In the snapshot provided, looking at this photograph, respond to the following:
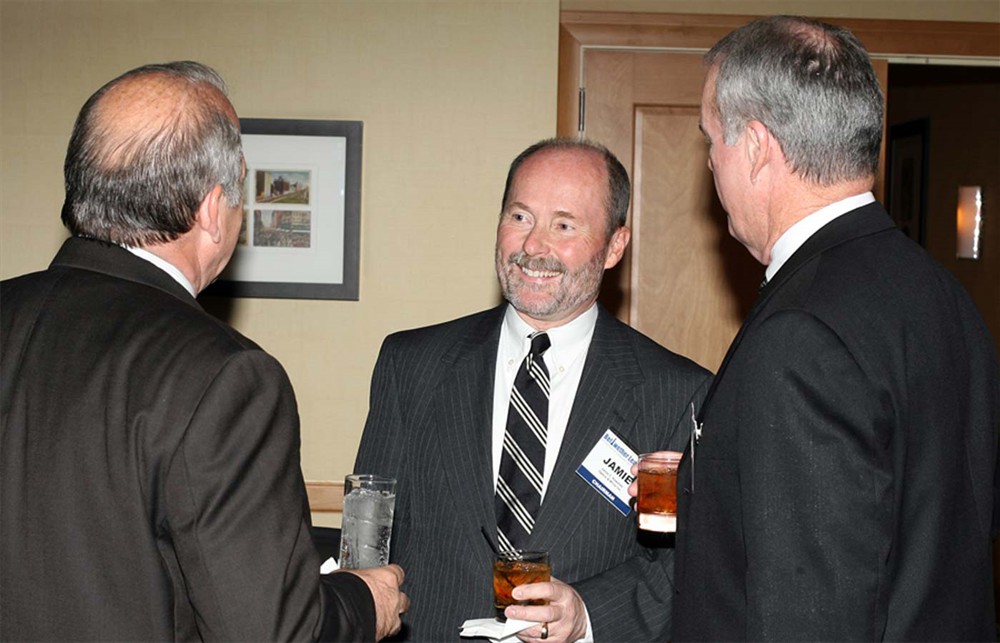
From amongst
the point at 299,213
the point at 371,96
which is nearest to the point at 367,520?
the point at 299,213

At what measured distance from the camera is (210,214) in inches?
63.4

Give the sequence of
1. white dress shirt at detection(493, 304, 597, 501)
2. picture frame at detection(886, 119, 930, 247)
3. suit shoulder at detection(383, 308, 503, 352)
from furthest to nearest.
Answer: picture frame at detection(886, 119, 930, 247), suit shoulder at detection(383, 308, 503, 352), white dress shirt at detection(493, 304, 597, 501)

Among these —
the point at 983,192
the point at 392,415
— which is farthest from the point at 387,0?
the point at 983,192

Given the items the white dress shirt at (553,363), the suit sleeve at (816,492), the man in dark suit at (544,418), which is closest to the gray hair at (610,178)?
the man in dark suit at (544,418)

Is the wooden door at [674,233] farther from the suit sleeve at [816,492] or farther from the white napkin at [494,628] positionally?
the suit sleeve at [816,492]

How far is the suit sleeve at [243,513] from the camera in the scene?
1438 millimetres

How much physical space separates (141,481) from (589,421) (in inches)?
43.9

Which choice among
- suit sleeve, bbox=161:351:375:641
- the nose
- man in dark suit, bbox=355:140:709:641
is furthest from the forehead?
suit sleeve, bbox=161:351:375:641

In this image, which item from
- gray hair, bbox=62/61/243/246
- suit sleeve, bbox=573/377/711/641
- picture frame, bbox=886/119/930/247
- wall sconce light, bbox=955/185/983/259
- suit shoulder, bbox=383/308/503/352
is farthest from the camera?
picture frame, bbox=886/119/930/247

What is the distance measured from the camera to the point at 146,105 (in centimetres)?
157

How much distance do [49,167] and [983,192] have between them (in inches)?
230

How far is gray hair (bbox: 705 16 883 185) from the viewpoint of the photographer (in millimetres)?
1607

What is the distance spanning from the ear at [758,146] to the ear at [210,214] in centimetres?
82

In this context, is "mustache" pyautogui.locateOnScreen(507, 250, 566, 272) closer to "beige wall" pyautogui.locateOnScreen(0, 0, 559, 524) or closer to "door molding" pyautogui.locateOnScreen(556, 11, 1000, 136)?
"beige wall" pyautogui.locateOnScreen(0, 0, 559, 524)
